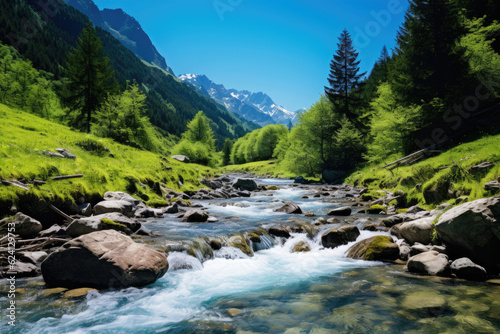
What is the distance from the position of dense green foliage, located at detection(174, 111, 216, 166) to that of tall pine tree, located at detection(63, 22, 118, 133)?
1622 centimetres

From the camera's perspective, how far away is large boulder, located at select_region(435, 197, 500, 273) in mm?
7293

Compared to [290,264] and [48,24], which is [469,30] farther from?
[48,24]

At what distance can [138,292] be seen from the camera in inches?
263

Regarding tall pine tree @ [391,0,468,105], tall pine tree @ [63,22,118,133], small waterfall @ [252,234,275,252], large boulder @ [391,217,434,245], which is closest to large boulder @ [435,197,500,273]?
large boulder @ [391,217,434,245]

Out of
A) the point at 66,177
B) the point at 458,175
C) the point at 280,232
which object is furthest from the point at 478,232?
the point at 66,177

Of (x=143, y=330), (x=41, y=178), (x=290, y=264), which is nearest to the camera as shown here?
(x=143, y=330)

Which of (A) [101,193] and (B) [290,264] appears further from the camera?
(A) [101,193]

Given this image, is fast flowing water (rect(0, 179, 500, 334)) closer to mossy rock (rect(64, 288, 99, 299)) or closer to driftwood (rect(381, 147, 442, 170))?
mossy rock (rect(64, 288, 99, 299))

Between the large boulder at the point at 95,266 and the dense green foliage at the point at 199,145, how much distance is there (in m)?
41.2

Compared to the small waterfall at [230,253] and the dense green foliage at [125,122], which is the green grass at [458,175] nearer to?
the small waterfall at [230,253]

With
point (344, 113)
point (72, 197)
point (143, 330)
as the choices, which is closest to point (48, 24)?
point (344, 113)

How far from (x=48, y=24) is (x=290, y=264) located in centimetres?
20115

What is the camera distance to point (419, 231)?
9.50m

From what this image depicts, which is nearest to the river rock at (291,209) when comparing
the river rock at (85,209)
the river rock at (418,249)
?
the river rock at (418,249)
